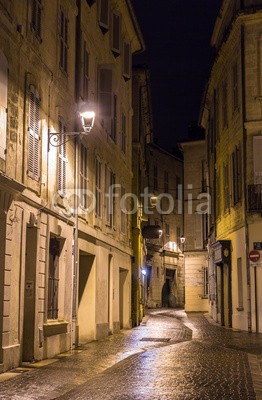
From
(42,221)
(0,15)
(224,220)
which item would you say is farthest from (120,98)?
(0,15)

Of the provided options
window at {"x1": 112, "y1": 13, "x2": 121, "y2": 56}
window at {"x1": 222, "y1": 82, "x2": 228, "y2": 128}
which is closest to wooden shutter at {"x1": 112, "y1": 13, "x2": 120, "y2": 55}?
window at {"x1": 112, "y1": 13, "x2": 121, "y2": 56}

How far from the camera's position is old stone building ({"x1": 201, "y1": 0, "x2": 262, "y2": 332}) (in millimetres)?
23953

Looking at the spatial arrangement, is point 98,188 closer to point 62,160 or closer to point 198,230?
point 62,160

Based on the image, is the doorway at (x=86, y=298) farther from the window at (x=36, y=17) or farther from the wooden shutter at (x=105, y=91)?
the window at (x=36, y=17)

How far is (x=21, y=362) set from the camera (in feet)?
41.2

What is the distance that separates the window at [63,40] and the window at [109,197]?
240 inches

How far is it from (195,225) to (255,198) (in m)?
24.5

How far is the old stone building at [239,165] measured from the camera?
2395 cm

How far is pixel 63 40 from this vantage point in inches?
639

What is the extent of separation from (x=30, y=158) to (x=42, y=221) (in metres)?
1.41

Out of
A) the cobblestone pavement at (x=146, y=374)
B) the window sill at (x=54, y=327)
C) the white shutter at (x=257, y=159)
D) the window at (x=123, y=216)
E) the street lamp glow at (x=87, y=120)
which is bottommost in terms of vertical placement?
the cobblestone pavement at (x=146, y=374)

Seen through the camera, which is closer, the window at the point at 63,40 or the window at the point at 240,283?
the window at the point at 63,40

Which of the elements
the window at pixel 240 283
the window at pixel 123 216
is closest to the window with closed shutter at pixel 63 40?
the window at pixel 123 216

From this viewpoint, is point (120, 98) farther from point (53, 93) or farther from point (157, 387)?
point (157, 387)
